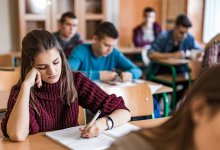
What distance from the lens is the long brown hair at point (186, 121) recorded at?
65cm

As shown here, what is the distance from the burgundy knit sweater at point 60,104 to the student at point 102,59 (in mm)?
1199

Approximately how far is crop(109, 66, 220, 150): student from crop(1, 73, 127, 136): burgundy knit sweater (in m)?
0.99

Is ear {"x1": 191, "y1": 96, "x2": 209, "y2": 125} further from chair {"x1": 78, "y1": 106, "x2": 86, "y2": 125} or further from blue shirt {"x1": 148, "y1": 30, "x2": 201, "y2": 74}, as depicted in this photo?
blue shirt {"x1": 148, "y1": 30, "x2": 201, "y2": 74}

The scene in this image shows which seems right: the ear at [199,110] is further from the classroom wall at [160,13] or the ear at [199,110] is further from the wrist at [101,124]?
the classroom wall at [160,13]

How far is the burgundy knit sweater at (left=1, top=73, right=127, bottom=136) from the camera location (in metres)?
1.64

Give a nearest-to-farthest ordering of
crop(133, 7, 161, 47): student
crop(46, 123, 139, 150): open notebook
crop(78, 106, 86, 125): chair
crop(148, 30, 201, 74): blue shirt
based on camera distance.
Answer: crop(46, 123, 139, 150): open notebook, crop(78, 106, 86, 125): chair, crop(148, 30, 201, 74): blue shirt, crop(133, 7, 161, 47): student

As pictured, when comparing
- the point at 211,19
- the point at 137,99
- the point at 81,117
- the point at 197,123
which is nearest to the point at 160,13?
the point at 211,19

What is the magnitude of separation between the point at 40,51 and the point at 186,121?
3.45 ft

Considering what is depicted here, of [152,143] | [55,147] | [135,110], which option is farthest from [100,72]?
[152,143]

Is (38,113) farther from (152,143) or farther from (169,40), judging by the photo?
(169,40)

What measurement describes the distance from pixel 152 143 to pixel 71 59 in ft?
8.09

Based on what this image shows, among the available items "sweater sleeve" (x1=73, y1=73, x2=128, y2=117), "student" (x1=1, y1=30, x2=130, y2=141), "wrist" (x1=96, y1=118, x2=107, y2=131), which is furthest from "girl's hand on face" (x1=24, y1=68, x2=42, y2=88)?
"wrist" (x1=96, y1=118, x2=107, y2=131)

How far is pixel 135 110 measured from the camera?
2.16m

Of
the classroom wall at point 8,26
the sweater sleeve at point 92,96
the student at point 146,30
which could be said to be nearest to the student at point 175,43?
the student at point 146,30
